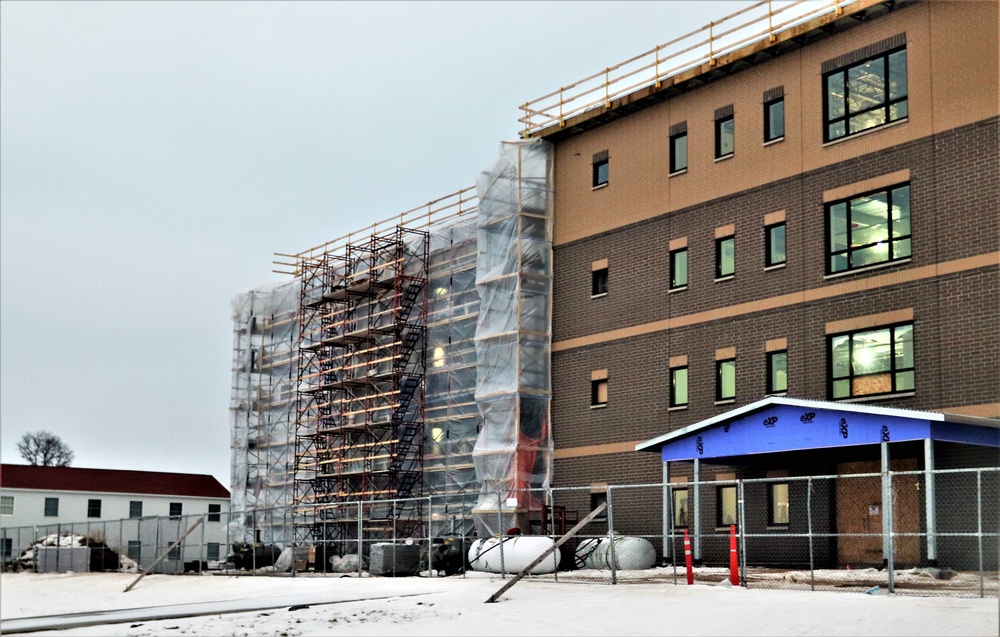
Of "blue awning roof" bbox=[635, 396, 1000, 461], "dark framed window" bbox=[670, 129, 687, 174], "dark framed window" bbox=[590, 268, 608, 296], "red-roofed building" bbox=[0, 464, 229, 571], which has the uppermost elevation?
"dark framed window" bbox=[670, 129, 687, 174]

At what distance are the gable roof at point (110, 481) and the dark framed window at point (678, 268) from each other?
179 feet

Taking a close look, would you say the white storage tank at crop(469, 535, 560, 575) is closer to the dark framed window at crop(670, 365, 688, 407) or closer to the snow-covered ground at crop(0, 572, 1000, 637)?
the snow-covered ground at crop(0, 572, 1000, 637)

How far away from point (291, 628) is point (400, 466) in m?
26.9

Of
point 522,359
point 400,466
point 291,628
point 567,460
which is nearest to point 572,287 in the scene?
point 522,359

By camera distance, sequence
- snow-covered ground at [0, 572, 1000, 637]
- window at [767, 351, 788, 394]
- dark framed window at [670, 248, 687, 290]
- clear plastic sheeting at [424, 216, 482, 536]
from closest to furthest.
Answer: snow-covered ground at [0, 572, 1000, 637] → window at [767, 351, 788, 394] → dark framed window at [670, 248, 687, 290] → clear plastic sheeting at [424, 216, 482, 536]

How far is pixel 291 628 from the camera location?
2050cm

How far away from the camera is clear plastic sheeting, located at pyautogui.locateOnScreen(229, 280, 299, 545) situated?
185 feet

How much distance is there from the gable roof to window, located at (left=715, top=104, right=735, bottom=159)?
57.1m

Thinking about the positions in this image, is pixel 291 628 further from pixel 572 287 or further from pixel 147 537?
pixel 147 537

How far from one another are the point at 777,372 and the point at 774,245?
359 centimetres

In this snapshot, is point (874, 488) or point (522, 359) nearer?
point (874, 488)

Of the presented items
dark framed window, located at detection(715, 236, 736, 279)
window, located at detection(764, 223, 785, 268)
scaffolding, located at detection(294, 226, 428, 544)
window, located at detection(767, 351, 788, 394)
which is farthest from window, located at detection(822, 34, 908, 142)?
scaffolding, located at detection(294, 226, 428, 544)

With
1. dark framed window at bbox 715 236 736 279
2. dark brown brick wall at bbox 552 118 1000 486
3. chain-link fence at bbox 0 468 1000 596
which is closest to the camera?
chain-link fence at bbox 0 468 1000 596

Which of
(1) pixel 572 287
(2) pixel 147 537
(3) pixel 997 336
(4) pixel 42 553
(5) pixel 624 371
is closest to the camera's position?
(3) pixel 997 336
